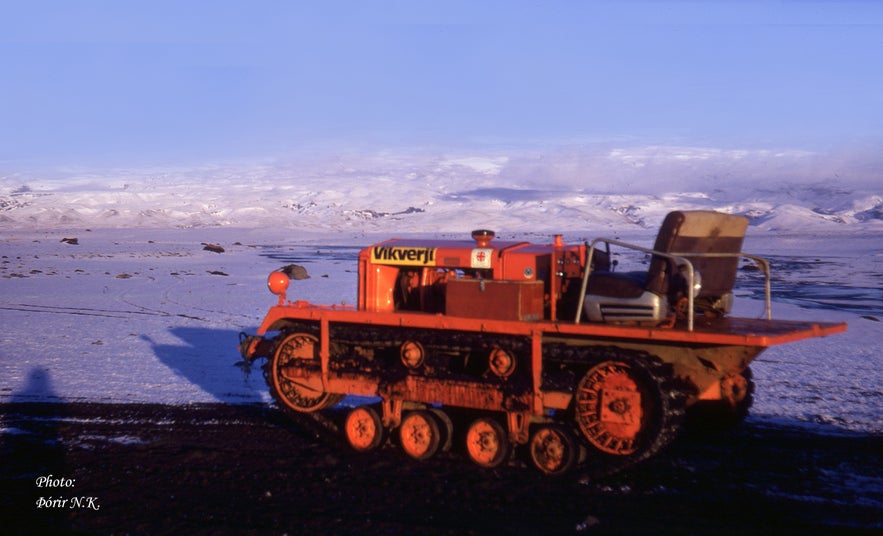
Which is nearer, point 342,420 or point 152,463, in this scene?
point 152,463

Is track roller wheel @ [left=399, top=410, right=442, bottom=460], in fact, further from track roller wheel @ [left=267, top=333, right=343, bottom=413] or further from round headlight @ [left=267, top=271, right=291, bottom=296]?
round headlight @ [left=267, top=271, right=291, bottom=296]

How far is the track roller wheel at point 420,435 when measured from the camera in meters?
7.69

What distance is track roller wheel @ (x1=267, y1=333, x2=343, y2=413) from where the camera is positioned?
8.44 m

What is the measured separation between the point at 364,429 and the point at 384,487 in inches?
46.9

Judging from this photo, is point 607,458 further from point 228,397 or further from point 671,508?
point 228,397

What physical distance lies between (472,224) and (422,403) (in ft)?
327

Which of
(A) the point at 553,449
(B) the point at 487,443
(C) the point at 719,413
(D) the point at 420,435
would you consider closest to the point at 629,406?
(A) the point at 553,449

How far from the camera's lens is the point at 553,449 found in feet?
23.6

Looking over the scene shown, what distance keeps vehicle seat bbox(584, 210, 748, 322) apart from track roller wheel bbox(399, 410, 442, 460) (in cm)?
194

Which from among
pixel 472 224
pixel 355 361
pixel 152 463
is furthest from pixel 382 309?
pixel 472 224

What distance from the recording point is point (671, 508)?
6316mm

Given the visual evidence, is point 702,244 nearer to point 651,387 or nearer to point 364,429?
point 651,387

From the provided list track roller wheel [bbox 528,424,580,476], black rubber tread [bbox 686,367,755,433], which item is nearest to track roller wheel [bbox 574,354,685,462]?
track roller wheel [bbox 528,424,580,476]

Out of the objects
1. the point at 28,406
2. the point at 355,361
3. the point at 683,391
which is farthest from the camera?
the point at 28,406
